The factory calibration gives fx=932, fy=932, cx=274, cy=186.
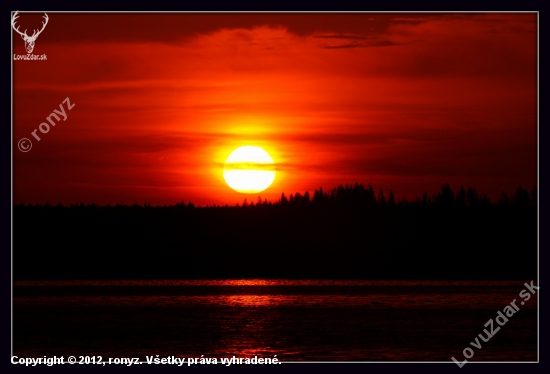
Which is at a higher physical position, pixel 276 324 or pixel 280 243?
pixel 280 243

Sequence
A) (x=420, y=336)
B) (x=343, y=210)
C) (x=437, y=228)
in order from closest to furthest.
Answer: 1. (x=420, y=336)
2. (x=437, y=228)
3. (x=343, y=210)

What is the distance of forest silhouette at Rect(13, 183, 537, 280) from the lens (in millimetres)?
96812

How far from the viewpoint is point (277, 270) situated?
99312mm

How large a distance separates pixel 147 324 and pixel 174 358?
11610mm

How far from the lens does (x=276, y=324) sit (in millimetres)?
40344

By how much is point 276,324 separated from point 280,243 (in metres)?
74.0

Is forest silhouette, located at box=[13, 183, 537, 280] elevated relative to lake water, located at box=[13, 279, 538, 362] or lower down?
elevated

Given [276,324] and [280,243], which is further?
[280,243]

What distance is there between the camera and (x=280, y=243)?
114 meters

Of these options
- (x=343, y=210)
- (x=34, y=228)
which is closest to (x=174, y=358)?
(x=34, y=228)

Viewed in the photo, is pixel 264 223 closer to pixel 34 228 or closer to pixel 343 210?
pixel 343 210

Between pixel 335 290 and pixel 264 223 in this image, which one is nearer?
pixel 335 290

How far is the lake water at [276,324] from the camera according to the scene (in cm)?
3175

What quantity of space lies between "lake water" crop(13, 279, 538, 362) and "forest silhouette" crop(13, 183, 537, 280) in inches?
1217
